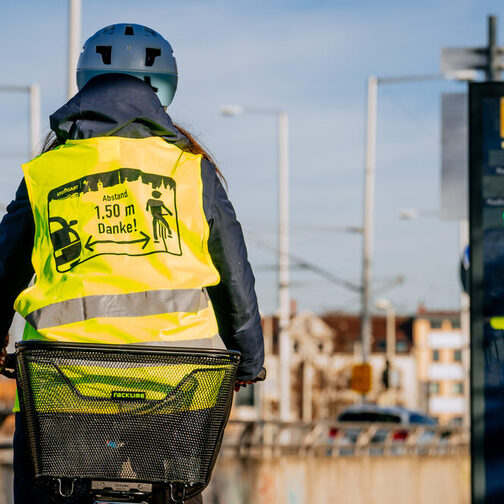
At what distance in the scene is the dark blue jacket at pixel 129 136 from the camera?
3.64m

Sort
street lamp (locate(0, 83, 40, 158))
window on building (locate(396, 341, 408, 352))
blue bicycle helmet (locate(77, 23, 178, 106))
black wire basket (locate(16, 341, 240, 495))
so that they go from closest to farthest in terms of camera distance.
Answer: black wire basket (locate(16, 341, 240, 495)), blue bicycle helmet (locate(77, 23, 178, 106)), street lamp (locate(0, 83, 40, 158)), window on building (locate(396, 341, 408, 352))

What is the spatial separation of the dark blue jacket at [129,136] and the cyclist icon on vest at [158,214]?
0.13 meters

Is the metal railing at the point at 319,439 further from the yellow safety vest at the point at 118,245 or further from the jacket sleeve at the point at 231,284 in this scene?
the yellow safety vest at the point at 118,245

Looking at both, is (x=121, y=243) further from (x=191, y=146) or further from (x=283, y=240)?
(x=283, y=240)

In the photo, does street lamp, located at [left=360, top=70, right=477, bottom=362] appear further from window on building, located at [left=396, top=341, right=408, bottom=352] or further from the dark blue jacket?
window on building, located at [left=396, top=341, right=408, bottom=352]

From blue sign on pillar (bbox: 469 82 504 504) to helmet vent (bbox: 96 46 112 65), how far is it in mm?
3152

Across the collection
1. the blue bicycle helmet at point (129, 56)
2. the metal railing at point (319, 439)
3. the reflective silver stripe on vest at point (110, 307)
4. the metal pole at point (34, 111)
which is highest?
the metal pole at point (34, 111)

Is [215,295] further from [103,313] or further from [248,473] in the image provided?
[248,473]

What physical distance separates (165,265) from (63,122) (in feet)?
1.71

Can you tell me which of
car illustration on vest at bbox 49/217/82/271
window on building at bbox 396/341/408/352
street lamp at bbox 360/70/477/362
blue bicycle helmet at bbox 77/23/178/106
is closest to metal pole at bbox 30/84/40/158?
street lamp at bbox 360/70/477/362

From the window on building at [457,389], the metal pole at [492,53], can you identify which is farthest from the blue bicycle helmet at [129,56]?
the window on building at [457,389]

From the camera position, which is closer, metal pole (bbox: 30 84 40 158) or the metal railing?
the metal railing

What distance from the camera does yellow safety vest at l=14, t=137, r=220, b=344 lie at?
3.41m

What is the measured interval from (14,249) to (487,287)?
360 centimetres
